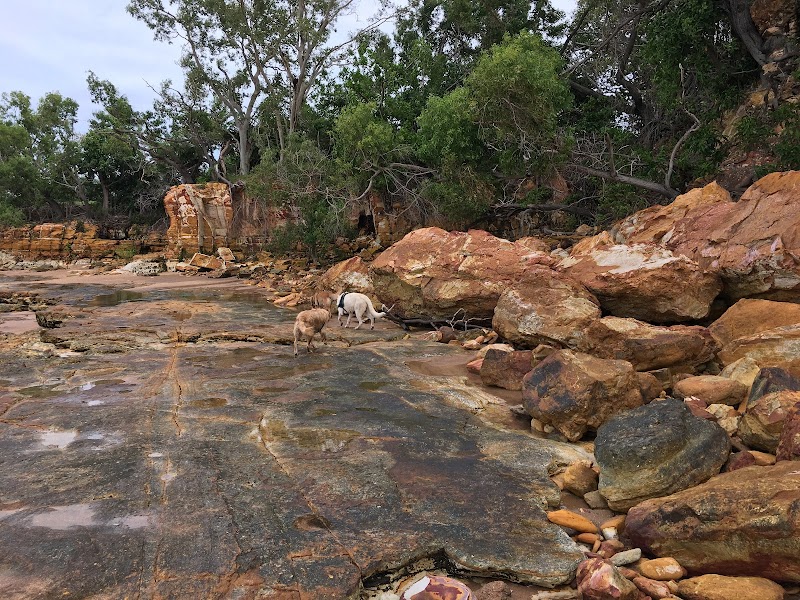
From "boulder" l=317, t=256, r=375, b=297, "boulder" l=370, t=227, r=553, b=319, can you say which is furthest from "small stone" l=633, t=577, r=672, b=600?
"boulder" l=317, t=256, r=375, b=297

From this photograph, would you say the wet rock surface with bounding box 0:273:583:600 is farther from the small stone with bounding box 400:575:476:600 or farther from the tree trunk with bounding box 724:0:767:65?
the tree trunk with bounding box 724:0:767:65

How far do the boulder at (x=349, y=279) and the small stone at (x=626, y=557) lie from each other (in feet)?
35.4

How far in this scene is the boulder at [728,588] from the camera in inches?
98.1

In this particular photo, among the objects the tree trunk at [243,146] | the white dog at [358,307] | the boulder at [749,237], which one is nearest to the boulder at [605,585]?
the boulder at [749,237]

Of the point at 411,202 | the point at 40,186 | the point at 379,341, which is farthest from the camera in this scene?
the point at 40,186

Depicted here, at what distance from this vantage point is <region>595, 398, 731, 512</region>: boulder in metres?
3.47

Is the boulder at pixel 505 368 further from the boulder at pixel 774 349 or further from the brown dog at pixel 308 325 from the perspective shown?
the brown dog at pixel 308 325

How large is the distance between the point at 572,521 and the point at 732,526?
2.94 ft

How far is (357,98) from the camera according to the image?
843 inches

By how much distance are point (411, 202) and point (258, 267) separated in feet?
25.1

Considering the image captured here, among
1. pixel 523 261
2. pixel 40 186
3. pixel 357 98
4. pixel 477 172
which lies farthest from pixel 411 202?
pixel 40 186

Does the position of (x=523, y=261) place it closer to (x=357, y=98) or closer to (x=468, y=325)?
(x=468, y=325)

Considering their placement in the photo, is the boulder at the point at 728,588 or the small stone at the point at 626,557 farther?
the small stone at the point at 626,557

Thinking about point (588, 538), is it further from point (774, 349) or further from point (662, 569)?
point (774, 349)
